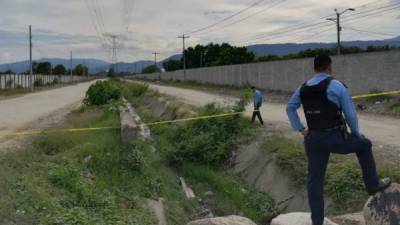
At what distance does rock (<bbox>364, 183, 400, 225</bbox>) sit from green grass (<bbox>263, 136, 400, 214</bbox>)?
8.67 ft

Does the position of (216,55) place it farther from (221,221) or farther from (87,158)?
(221,221)

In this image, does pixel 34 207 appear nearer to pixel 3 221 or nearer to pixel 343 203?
pixel 3 221

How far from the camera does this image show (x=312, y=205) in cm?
593

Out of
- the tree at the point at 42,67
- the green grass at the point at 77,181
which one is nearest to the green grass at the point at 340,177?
the green grass at the point at 77,181

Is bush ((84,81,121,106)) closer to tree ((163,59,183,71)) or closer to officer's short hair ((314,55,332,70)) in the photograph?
Result: officer's short hair ((314,55,332,70))

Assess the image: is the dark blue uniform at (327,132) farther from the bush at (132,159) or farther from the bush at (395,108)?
the bush at (395,108)

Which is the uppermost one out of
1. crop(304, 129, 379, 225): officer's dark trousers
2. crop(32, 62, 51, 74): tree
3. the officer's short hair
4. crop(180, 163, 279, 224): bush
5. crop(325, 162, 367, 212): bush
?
crop(32, 62, 51, 74): tree

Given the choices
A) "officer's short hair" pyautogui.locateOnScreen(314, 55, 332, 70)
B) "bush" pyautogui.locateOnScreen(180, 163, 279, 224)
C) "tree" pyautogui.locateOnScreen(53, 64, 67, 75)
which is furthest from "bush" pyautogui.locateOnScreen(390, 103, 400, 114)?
"tree" pyautogui.locateOnScreen(53, 64, 67, 75)

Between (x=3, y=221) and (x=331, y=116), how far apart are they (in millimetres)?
3977

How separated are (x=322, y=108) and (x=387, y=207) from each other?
4.39 feet

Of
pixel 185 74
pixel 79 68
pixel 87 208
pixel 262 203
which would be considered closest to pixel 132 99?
pixel 262 203

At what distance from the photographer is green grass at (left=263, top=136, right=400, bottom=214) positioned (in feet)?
28.5

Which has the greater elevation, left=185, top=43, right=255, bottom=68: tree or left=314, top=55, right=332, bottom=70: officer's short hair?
left=185, top=43, right=255, bottom=68: tree

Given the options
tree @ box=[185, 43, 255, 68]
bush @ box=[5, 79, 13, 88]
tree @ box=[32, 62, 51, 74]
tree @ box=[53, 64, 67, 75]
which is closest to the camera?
bush @ box=[5, 79, 13, 88]
